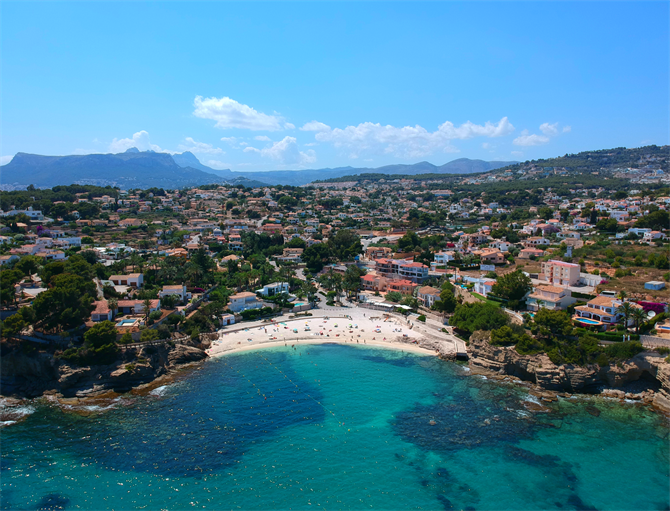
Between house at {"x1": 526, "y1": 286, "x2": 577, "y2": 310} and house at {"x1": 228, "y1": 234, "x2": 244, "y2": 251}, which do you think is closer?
house at {"x1": 526, "y1": 286, "x2": 577, "y2": 310}

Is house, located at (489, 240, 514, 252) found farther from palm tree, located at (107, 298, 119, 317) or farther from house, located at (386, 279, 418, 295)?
palm tree, located at (107, 298, 119, 317)

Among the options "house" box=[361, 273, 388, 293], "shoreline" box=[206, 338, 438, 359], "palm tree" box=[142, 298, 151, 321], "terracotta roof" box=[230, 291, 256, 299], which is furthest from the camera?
"house" box=[361, 273, 388, 293]

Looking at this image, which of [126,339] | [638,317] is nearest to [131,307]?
[126,339]

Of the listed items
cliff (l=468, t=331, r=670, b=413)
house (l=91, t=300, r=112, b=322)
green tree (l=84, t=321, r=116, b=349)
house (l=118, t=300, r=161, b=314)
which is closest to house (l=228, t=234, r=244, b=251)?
house (l=118, t=300, r=161, b=314)

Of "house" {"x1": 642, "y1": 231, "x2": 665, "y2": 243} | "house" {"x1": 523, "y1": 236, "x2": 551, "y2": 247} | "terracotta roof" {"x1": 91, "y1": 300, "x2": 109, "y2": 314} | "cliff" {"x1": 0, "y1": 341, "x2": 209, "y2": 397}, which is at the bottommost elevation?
"cliff" {"x1": 0, "y1": 341, "x2": 209, "y2": 397}

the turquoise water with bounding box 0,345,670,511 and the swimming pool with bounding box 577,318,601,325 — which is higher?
the swimming pool with bounding box 577,318,601,325

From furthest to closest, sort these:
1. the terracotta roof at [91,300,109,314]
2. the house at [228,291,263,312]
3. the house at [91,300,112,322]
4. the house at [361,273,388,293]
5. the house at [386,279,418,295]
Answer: the house at [361,273,388,293] < the house at [386,279,418,295] < the house at [228,291,263,312] < the terracotta roof at [91,300,109,314] < the house at [91,300,112,322]

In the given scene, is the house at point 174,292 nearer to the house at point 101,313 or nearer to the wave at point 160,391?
the house at point 101,313
